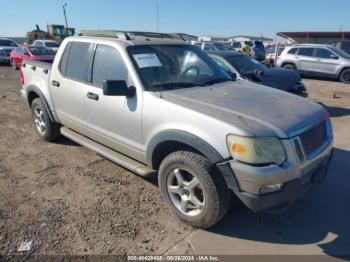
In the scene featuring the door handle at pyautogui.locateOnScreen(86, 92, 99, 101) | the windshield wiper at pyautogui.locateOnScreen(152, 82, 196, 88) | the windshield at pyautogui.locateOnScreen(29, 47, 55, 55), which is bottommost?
the windshield at pyautogui.locateOnScreen(29, 47, 55, 55)

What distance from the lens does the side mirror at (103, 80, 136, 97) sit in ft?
10.9

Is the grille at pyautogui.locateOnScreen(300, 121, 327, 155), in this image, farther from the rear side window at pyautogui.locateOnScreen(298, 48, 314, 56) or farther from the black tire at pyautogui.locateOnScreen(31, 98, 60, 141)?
the rear side window at pyautogui.locateOnScreen(298, 48, 314, 56)

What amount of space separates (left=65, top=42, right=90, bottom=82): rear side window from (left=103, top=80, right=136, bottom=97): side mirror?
988 millimetres

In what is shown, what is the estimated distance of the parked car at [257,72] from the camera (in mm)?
7422

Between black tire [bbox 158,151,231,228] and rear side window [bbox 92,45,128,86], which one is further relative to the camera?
rear side window [bbox 92,45,128,86]

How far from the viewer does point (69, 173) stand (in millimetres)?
4492

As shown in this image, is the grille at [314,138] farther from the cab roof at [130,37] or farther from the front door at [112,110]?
the cab roof at [130,37]

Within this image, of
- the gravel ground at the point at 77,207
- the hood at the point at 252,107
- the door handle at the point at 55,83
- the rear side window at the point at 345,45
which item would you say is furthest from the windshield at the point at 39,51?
the rear side window at the point at 345,45

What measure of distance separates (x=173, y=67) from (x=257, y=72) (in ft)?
13.5

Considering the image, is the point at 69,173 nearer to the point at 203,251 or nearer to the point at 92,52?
the point at 92,52

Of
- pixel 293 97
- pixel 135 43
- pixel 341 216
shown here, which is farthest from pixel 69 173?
pixel 341 216

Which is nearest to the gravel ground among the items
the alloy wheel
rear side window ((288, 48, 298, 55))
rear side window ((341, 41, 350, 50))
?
the alloy wheel

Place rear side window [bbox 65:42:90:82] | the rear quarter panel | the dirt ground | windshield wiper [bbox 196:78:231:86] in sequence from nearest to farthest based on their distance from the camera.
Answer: the dirt ground → windshield wiper [bbox 196:78:231:86] → rear side window [bbox 65:42:90:82] → the rear quarter panel

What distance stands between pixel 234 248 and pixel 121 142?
1.74 meters
